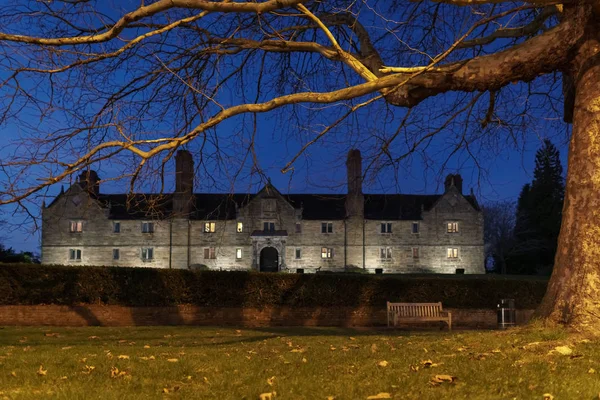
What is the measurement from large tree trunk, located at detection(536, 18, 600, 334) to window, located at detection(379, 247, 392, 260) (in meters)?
56.5

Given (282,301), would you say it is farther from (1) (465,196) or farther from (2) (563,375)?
(1) (465,196)

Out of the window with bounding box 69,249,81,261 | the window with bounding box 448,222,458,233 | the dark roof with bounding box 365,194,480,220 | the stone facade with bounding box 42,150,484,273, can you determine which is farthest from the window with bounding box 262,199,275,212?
the window with bounding box 69,249,81,261

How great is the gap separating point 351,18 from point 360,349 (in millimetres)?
7879

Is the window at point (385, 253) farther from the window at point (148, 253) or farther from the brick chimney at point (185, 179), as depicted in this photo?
the brick chimney at point (185, 179)

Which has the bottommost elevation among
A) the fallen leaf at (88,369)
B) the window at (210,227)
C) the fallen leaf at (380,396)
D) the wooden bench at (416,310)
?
the wooden bench at (416,310)

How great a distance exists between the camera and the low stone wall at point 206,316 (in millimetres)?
20656

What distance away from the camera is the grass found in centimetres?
611

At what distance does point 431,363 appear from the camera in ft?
24.0

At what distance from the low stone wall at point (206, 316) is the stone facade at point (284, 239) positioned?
139ft

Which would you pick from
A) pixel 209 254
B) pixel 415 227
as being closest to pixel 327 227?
pixel 415 227

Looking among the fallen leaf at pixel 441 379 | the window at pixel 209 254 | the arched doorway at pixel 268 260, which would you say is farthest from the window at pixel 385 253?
the fallen leaf at pixel 441 379

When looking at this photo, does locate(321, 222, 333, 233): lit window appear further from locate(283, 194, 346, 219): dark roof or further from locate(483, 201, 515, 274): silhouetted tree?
locate(483, 201, 515, 274): silhouetted tree

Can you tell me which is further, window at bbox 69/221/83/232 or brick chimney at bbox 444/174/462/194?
brick chimney at bbox 444/174/462/194

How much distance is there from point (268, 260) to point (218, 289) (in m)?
44.8
